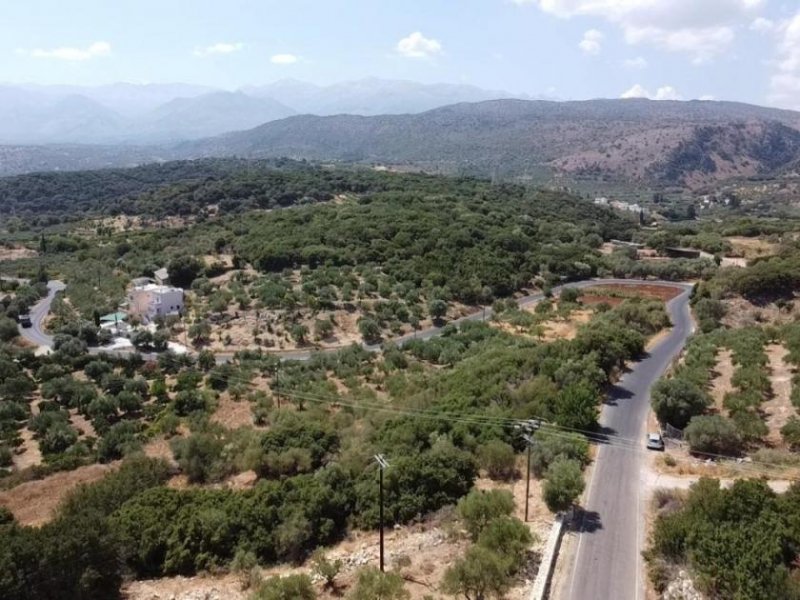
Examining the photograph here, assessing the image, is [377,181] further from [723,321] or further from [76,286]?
[723,321]

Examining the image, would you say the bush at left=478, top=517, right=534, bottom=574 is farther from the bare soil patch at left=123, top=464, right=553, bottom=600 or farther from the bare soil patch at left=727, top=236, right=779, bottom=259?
the bare soil patch at left=727, top=236, right=779, bottom=259

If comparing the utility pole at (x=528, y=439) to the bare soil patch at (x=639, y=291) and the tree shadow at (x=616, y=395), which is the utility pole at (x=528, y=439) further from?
the bare soil patch at (x=639, y=291)

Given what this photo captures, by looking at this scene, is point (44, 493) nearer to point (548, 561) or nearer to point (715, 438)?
point (548, 561)

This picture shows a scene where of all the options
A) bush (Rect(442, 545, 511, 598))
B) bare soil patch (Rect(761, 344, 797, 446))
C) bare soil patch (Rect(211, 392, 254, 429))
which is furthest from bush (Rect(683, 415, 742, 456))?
bare soil patch (Rect(211, 392, 254, 429))

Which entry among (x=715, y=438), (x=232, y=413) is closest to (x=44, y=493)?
(x=232, y=413)

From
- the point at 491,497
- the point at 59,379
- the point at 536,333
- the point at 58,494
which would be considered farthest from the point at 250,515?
the point at 536,333

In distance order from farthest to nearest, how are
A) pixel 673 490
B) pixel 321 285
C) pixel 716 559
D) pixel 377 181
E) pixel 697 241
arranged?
pixel 377 181, pixel 697 241, pixel 321 285, pixel 673 490, pixel 716 559
